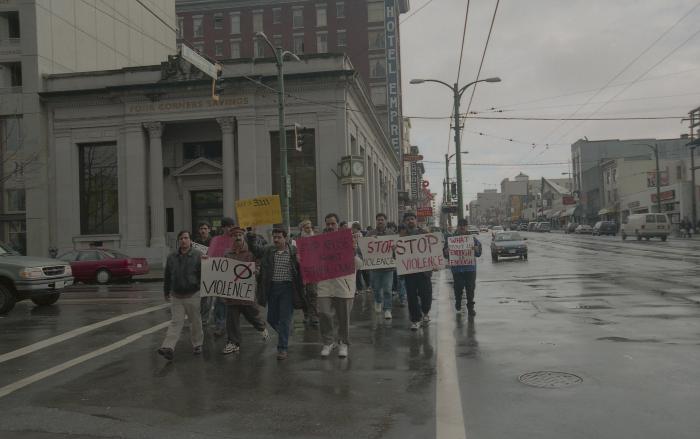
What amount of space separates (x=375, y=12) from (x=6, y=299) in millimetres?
55348

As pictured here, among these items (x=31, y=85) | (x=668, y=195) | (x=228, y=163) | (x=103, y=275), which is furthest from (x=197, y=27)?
(x=668, y=195)

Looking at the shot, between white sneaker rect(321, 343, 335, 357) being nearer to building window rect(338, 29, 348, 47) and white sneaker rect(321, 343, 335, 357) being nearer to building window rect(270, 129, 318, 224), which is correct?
building window rect(270, 129, 318, 224)

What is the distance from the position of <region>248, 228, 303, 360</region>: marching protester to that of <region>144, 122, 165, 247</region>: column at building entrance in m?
23.1

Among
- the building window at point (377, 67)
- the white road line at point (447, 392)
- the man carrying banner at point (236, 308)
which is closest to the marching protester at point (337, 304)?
the man carrying banner at point (236, 308)

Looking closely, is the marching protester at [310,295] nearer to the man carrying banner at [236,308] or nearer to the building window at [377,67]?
the man carrying banner at [236,308]

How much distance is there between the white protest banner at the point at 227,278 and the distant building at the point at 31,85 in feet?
78.7

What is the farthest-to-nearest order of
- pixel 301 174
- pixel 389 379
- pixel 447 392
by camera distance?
pixel 301 174
pixel 389 379
pixel 447 392

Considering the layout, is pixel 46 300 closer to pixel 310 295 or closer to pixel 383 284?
pixel 310 295

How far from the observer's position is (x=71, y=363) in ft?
26.3

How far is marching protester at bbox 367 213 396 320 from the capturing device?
11020 millimetres

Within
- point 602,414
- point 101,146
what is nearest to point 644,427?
point 602,414

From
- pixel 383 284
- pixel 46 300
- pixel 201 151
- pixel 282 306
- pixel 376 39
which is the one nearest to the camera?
pixel 282 306

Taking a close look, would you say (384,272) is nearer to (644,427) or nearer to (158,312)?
(158,312)

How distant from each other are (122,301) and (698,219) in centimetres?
5732
